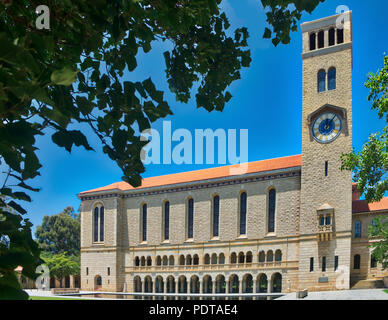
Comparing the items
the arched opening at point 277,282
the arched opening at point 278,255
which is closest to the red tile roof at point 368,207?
the arched opening at point 278,255

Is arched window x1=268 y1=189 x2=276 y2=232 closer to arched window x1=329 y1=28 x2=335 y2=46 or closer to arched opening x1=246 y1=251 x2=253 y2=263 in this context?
arched opening x1=246 y1=251 x2=253 y2=263

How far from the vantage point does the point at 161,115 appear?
228 centimetres

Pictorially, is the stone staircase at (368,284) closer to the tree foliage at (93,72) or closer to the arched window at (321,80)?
the arched window at (321,80)

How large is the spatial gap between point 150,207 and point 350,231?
816 inches

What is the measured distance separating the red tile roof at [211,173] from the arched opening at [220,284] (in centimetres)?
983

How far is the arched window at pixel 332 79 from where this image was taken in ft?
110

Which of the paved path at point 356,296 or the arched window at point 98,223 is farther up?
the arched window at point 98,223

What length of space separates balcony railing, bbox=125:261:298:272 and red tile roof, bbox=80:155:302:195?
338 inches

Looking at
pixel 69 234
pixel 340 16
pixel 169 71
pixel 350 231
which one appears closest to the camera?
pixel 169 71

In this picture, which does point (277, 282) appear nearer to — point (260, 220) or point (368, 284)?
point (260, 220)

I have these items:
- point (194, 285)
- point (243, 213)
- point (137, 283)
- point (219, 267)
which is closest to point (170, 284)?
point (194, 285)

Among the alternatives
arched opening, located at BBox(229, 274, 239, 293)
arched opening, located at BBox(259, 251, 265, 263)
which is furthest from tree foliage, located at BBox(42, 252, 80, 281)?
arched opening, located at BBox(259, 251, 265, 263)
